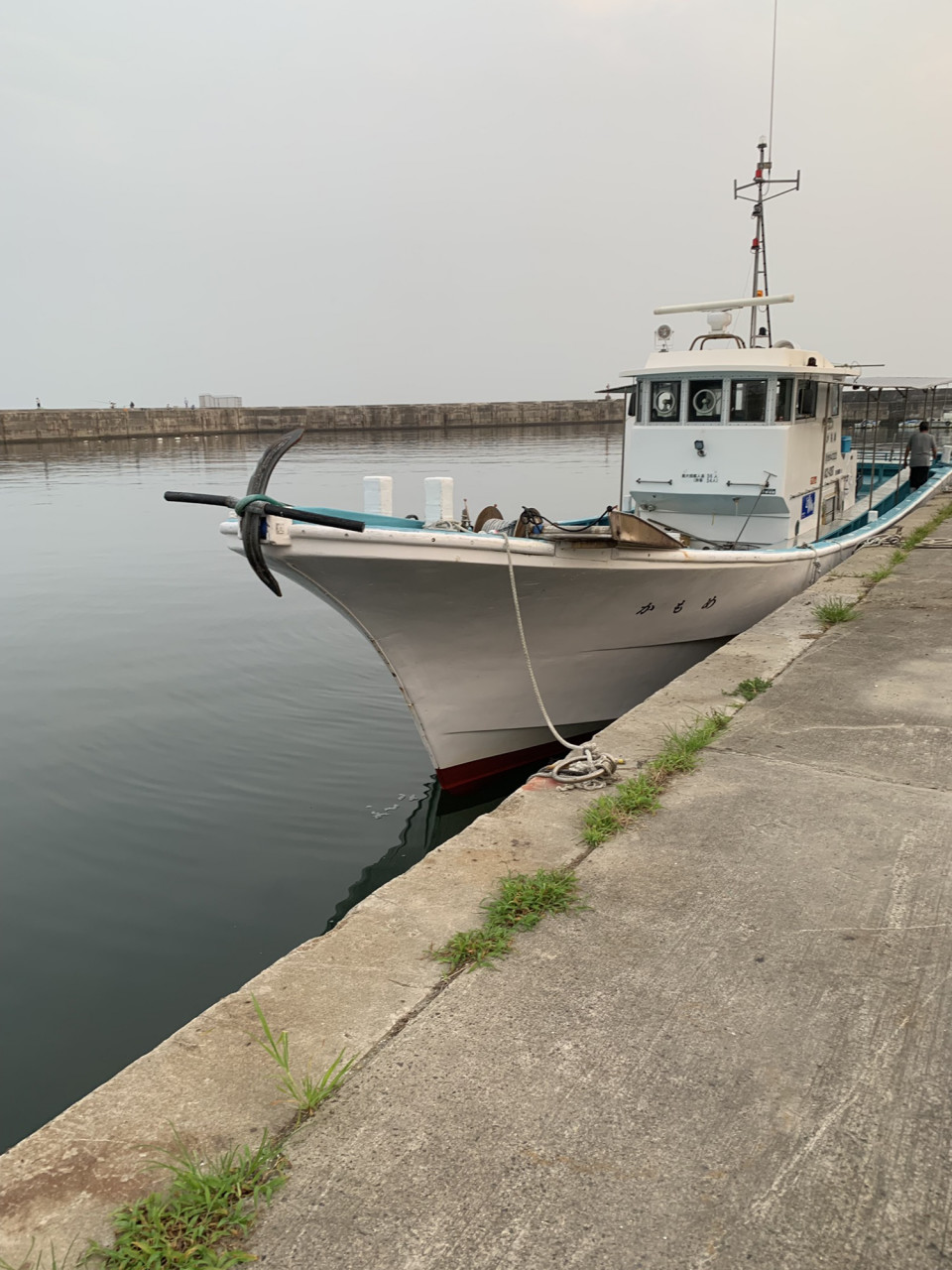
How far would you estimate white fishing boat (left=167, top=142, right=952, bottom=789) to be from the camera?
5867 millimetres

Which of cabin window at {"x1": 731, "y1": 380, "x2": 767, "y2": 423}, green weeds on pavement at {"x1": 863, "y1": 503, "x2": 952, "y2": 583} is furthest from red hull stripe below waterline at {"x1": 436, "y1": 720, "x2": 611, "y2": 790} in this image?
green weeds on pavement at {"x1": 863, "y1": 503, "x2": 952, "y2": 583}

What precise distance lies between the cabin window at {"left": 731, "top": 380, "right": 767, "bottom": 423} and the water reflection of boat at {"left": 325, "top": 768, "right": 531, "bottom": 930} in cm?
437

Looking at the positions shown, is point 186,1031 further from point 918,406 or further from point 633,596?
point 918,406

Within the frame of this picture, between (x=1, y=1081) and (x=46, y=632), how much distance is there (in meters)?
9.57

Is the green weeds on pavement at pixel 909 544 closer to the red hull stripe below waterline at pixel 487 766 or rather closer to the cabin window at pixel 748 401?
the cabin window at pixel 748 401

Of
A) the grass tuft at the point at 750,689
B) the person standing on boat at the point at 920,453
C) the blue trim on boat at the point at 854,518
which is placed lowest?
the grass tuft at the point at 750,689

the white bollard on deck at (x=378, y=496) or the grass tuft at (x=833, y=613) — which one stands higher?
the white bollard on deck at (x=378, y=496)

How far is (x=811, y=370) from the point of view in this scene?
9102 mm

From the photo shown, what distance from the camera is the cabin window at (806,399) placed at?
30.9 feet

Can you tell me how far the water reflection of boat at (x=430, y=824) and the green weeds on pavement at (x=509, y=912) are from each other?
9.69ft

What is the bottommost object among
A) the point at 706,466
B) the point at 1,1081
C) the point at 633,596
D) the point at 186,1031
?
the point at 1,1081

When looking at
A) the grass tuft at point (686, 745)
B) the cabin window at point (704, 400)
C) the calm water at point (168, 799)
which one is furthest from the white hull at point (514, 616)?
the grass tuft at point (686, 745)

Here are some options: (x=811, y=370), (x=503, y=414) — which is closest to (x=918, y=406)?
(x=503, y=414)

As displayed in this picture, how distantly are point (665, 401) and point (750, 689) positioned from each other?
4789 millimetres
